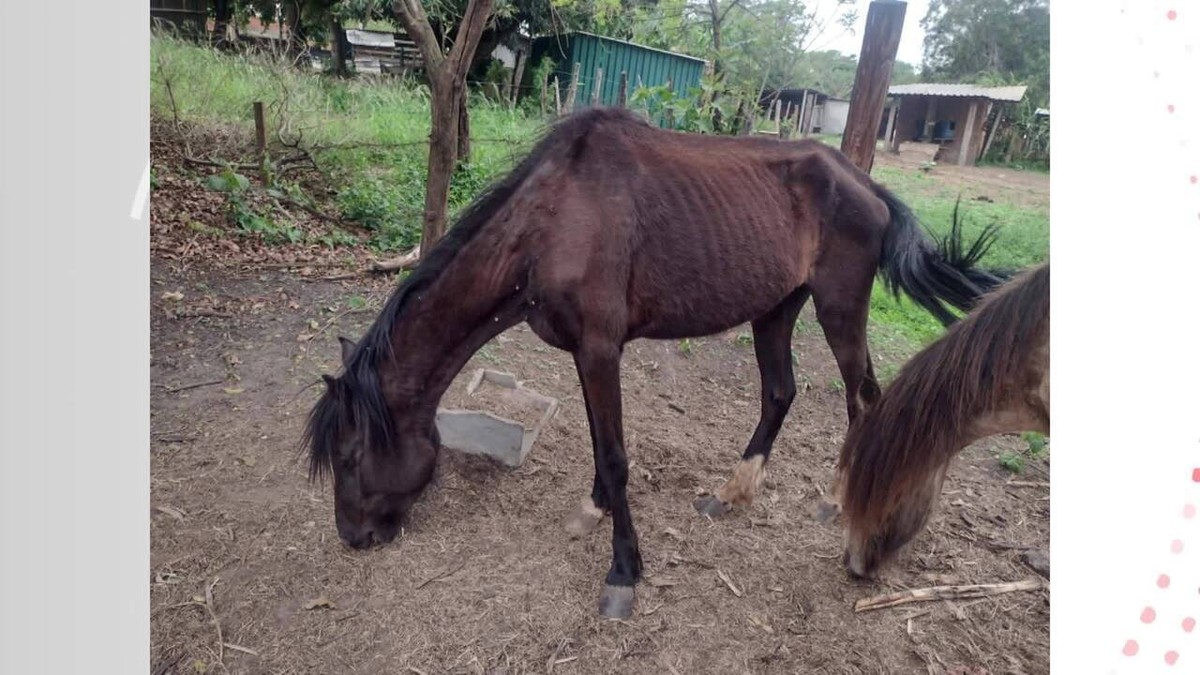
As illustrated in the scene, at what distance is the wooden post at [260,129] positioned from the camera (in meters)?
6.50

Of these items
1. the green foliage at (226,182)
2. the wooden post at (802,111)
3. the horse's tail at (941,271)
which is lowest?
the green foliage at (226,182)

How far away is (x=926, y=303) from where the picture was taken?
112 inches

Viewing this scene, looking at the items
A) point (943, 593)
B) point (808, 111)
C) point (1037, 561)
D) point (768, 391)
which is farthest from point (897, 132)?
point (943, 593)

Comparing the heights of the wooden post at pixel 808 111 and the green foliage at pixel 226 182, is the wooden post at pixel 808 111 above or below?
above

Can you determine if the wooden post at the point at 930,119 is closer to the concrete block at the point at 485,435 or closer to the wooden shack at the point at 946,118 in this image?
the wooden shack at the point at 946,118

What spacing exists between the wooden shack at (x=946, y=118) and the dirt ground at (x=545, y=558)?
69.6 inches

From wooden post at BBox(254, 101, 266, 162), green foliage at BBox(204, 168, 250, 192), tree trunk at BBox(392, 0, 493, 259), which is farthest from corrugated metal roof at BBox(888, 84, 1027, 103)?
wooden post at BBox(254, 101, 266, 162)

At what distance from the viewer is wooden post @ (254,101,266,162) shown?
650 cm

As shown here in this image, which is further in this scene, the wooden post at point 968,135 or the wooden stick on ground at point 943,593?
the wooden post at point 968,135

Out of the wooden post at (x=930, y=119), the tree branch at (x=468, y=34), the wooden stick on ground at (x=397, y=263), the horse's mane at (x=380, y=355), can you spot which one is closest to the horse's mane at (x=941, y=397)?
the horse's mane at (x=380, y=355)

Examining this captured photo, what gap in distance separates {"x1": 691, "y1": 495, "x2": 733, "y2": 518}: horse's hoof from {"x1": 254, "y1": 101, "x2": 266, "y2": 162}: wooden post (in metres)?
5.74

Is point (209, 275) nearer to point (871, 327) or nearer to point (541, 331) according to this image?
point (541, 331)

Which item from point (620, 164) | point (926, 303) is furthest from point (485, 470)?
point (926, 303)

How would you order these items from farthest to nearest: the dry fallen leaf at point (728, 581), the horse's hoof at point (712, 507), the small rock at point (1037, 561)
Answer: the horse's hoof at point (712, 507) < the small rock at point (1037, 561) < the dry fallen leaf at point (728, 581)
